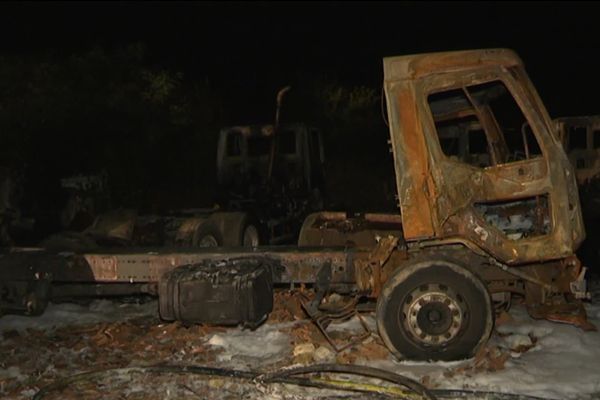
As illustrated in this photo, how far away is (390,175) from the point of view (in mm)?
26328

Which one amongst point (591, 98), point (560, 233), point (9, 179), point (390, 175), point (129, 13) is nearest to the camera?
point (560, 233)

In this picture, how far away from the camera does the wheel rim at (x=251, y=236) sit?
1112cm

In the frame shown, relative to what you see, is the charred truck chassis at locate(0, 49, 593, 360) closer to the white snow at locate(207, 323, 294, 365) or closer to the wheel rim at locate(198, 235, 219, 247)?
the white snow at locate(207, 323, 294, 365)

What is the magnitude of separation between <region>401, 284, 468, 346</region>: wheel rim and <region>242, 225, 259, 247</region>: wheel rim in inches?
191

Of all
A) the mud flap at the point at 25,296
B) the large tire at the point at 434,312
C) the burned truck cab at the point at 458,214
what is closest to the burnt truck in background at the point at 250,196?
the mud flap at the point at 25,296

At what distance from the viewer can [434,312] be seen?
6480mm

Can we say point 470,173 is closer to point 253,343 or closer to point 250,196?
point 253,343

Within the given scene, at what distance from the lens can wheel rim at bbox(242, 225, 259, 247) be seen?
1112 centimetres

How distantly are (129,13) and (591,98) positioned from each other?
2115cm

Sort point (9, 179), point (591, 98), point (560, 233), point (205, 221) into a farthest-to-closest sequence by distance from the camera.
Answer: point (591, 98)
point (9, 179)
point (205, 221)
point (560, 233)

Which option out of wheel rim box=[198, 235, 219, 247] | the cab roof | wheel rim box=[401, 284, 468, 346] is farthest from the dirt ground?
the cab roof

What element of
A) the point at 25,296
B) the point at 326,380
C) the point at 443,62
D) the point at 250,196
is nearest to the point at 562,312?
the point at 326,380

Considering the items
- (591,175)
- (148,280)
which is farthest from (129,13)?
(148,280)

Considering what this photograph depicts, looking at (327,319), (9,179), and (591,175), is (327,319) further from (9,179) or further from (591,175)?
(591,175)
